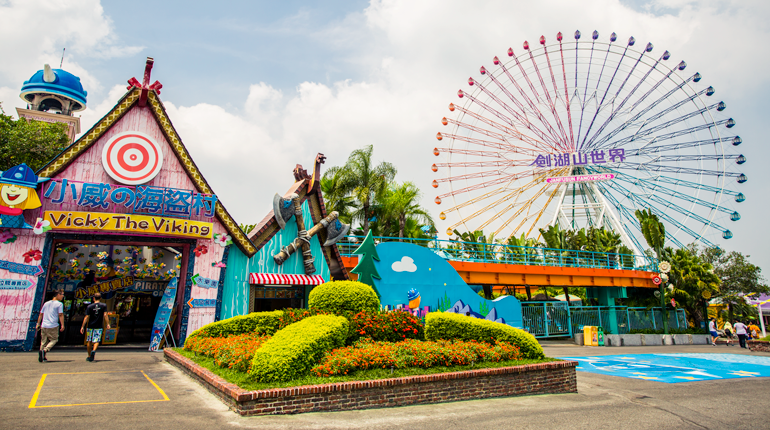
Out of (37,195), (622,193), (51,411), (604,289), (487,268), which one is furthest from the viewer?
(622,193)

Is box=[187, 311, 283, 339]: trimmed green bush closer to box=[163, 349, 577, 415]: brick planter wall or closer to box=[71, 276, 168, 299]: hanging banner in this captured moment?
box=[163, 349, 577, 415]: brick planter wall

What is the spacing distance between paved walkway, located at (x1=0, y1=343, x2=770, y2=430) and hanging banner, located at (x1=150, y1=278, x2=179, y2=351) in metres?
3.46

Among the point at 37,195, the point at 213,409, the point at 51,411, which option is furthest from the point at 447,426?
the point at 37,195

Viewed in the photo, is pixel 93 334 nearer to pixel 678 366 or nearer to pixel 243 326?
pixel 243 326

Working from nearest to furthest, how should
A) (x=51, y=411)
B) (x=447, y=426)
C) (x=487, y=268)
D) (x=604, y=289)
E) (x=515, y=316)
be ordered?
(x=51, y=411)
(x=447, y=426)
(x=515, y=316)
(x=487, y=268)
(x=604, y=289)

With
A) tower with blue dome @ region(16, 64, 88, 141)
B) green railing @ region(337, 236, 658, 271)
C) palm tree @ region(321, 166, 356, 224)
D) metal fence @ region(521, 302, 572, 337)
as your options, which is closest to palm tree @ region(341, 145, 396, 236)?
palm tree @ region(321, 166, 356, 224)

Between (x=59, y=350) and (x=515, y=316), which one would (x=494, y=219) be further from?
(x=59, y=350)

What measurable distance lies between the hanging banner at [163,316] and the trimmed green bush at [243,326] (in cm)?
360

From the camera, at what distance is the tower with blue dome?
43.4 m

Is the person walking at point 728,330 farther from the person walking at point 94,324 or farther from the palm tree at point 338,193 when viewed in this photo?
the person walking at point 94,324

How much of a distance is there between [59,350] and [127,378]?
713cm

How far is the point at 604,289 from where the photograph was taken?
29.0 m

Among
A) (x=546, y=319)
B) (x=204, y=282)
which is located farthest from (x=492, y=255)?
(x=204, y=282)

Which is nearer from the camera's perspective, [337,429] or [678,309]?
[337,429]
